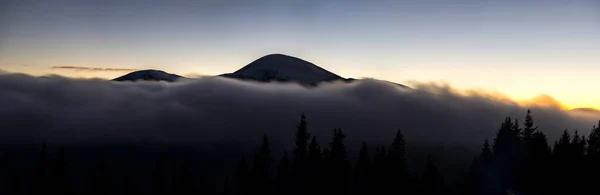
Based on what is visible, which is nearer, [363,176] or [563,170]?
[563,170]

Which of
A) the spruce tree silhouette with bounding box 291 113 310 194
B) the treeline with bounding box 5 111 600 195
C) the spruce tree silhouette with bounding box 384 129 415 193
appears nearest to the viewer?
the treeline with bounding box 5 111 600 195

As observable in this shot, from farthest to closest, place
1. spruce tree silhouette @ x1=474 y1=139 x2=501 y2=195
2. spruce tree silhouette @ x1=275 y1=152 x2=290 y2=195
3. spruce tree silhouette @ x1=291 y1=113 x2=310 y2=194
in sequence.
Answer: spruce tree silhouette @ x1=474 y1=139 x2=501 y2=195, spruce tree silhouette @ x1=275 y1=152 x2=290 y2=195, spruce tree silhouette @ x1=291 y1=113 x2=310 y2=194

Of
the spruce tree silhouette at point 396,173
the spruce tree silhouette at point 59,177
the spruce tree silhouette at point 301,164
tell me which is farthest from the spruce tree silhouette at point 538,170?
the spruce tree silhouette at point 59,177

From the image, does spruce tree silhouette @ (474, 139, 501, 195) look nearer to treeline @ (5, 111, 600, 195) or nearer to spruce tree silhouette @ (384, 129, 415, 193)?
treeline @ (5, 111, 600, 195)

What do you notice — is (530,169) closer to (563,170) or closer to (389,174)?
(563,170)

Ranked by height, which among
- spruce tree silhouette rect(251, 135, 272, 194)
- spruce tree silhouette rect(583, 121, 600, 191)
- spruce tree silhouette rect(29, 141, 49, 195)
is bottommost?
spruce tree silhouette rect(29, 141, 49, 195)

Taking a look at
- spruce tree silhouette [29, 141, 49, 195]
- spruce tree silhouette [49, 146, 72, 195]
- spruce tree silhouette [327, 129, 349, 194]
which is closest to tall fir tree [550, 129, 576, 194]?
spruce tree silhouette [327, 129, 349, 194]

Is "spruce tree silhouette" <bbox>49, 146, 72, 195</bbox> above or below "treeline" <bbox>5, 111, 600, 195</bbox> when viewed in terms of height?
below

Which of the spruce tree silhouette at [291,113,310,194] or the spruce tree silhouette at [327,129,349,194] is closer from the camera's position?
the spruce tree silhouette at [327,129,349,194]

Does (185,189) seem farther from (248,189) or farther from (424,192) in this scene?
(424,192)

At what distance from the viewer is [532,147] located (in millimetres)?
91000

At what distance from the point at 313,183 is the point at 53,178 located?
51809 mm

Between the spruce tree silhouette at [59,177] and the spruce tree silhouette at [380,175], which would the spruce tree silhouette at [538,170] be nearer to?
the spruce tree silhouette at [380,175]

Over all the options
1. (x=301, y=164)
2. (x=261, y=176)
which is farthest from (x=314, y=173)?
(x=261, y=176)
